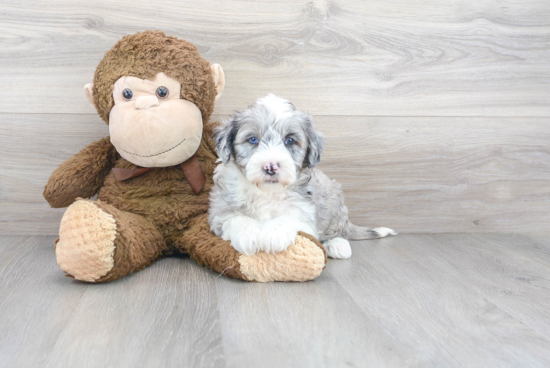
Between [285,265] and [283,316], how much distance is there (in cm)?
31

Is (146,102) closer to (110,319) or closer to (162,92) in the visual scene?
(162,92)

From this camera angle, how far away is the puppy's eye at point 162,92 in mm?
1935

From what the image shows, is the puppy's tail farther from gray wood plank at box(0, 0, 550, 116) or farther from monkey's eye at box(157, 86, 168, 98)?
monkey's eye at box(157, 86, 168, 98)

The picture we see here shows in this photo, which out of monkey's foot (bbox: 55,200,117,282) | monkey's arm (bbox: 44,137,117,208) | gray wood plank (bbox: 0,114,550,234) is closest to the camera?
monkey's foot (bbox: 55,200,117,282)

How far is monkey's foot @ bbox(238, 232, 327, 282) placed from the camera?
172cm

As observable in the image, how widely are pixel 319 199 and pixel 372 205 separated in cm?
66

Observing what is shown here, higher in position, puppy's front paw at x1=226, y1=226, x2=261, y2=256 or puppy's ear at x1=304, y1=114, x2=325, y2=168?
puppy's ear at x1=304, y1=114, x2=325, y2=168

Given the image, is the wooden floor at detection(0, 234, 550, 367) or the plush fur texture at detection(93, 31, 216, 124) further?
the plush fur texture at detection(93, 31, 216, 124)

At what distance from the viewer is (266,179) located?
66.4 inches

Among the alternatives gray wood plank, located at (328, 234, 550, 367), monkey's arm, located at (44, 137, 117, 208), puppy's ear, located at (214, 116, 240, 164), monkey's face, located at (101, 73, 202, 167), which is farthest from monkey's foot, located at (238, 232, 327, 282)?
monkey's arm, located at (44, 137, 117, 208)

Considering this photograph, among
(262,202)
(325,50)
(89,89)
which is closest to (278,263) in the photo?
(262,202)

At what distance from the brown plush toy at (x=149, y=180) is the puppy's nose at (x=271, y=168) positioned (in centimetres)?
28

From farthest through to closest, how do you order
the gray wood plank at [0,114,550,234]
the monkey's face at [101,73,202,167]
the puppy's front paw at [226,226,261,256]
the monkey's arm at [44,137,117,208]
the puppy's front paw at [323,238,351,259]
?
the gray wood plank at [0,114,550,234] < the puppy's front paw at [323,238,351,259] < the monkey's arm at [44,137,117,208] < the monkey's face at [101,73,202,167] < the puppy's front paw at [226,226,261,256]

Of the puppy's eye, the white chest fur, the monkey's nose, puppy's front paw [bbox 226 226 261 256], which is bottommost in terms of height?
puppy's front paw [bbox 226 226 261 256]
